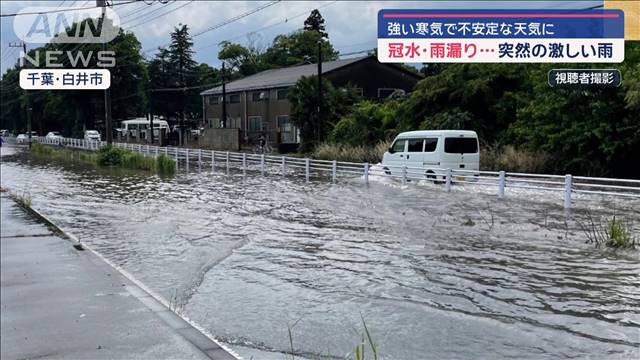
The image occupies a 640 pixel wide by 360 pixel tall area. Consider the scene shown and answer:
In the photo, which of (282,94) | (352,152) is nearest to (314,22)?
(282,94)

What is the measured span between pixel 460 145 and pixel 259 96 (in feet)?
111

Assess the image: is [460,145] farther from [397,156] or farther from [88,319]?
[88,319]

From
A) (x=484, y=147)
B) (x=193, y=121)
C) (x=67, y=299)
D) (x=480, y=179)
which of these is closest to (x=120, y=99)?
(x=193, y=121)

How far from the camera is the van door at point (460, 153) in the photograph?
66.6ft

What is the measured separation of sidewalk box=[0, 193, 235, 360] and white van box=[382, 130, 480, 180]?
13940 mm

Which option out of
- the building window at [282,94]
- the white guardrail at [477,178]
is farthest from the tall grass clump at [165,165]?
the building window at [282,94]

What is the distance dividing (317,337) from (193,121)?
78.4 metres

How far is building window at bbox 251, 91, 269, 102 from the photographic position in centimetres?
5116

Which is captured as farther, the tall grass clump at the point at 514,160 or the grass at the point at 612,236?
the tall grass clump at the point at 514,160

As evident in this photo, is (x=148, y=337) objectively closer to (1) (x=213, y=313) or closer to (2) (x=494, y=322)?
(1) (x=213, y=313)

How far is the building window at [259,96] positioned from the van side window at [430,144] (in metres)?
31.6

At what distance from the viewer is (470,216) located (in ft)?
45.9

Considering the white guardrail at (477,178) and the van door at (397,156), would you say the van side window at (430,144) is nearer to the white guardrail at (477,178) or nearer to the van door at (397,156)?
the white guardrail at (477,178)

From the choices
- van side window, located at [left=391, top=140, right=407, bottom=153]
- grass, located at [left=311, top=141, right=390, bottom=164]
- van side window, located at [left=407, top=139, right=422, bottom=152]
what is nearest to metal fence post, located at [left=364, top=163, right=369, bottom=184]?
van side window, located at [left=391, top=140, right=407, bottom=153]
